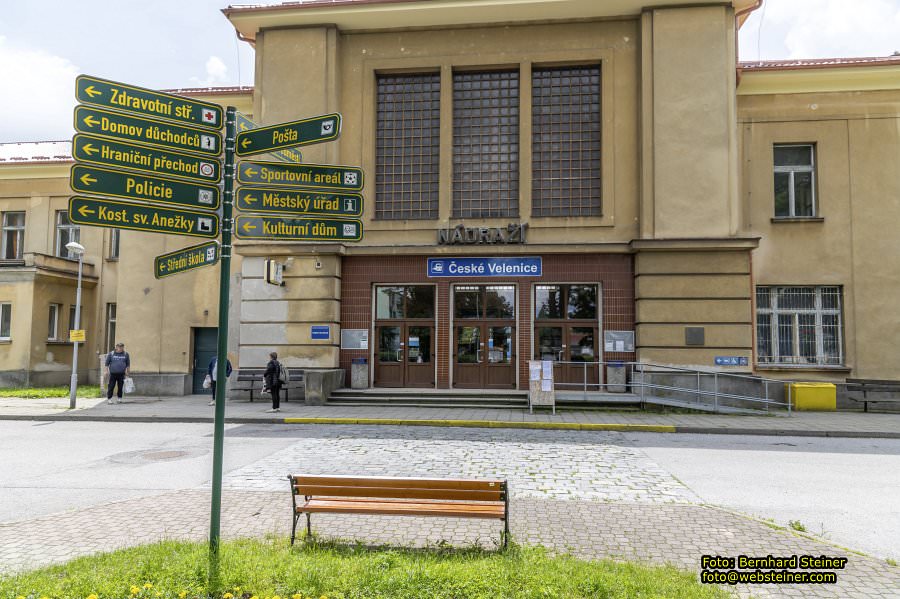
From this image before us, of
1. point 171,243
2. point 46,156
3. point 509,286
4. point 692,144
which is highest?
point 46,156

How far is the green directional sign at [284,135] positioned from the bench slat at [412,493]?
2971 mm

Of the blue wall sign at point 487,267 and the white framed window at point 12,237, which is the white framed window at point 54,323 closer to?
the white framed window at point 12,237

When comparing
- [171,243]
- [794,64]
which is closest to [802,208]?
[794,64]

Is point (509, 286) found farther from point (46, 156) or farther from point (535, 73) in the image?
point (46, 156)

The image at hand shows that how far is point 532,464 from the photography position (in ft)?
30.3

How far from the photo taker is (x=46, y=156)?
2705 cm

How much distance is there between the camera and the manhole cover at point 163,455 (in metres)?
9.80

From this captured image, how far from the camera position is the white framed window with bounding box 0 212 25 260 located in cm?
2661

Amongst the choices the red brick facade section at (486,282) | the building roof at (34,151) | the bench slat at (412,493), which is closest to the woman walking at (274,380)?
the red brick facade section at (486,282)

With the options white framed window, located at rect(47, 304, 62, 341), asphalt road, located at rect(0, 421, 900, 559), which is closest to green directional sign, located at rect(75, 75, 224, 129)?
asphalt road, located at rect(0, 421, 900, 559)

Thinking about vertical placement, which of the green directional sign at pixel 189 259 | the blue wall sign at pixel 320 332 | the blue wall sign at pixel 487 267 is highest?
the blue wall sign at pixel 487 267

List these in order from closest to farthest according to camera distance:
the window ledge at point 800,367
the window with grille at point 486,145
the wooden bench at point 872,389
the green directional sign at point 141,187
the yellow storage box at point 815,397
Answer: the green directional sign at point 141,187 → the yellow storage box at point 815,397 → the wooden bench at point 872,389 → the window ledge at point 800,367 → the window with grille at point 486,145

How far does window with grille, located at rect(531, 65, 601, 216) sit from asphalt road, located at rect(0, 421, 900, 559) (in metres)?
8.38

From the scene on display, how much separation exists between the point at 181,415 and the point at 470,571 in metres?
12.6
